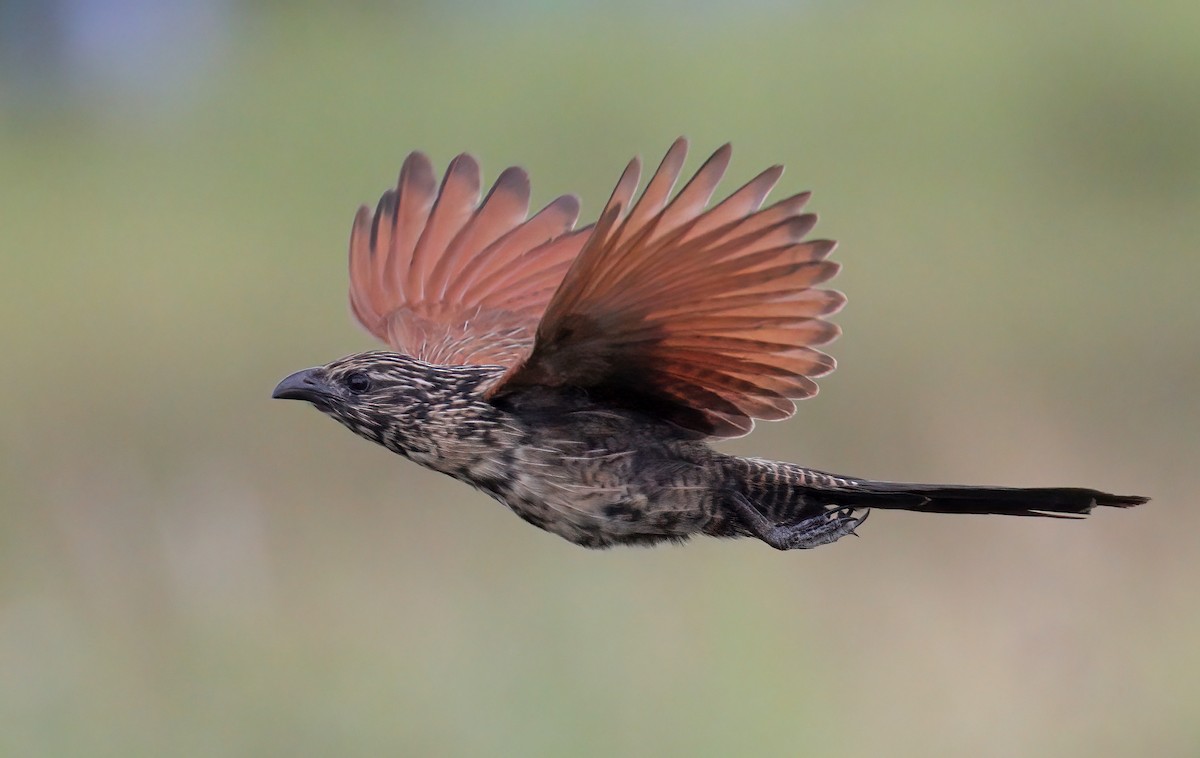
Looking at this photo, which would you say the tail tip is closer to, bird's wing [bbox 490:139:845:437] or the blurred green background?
bird's wing [bbox 490:139:845:437]

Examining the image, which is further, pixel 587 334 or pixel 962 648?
pixel 962 648

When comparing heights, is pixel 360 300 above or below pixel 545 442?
above

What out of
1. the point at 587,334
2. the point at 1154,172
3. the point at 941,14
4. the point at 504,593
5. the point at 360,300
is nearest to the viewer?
the point at 587,334

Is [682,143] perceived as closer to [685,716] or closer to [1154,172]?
[685,716]

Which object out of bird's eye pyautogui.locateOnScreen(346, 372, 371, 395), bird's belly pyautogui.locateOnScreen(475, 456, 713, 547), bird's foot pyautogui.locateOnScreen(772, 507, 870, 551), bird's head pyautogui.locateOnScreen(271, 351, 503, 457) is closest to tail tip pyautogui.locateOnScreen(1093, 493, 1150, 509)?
bird's foot pyautogui.locateOnScreen(772, 507, 870, 551)

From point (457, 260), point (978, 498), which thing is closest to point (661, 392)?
point (978, 498)

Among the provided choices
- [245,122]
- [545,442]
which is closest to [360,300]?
[545,442]
